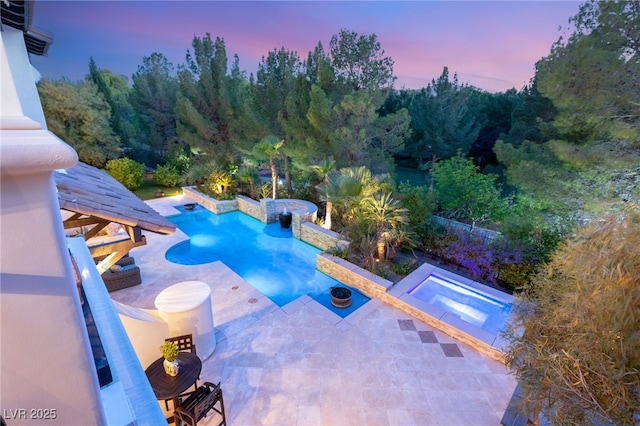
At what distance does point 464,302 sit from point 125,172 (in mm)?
19775

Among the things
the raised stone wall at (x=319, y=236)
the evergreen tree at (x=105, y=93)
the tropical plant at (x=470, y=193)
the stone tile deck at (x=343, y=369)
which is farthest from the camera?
the evergreen tree at (x=105, y=93)

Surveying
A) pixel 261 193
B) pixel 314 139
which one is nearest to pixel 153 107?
pixel 261 193

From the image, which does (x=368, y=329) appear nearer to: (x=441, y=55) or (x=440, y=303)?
(x=440, y=303)

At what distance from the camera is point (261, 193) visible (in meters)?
15.5

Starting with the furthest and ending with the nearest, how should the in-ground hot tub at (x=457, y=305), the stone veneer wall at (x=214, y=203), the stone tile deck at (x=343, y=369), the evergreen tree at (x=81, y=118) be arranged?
1. the evergreen tree at (x=81, y=118)
2. the stone veneer wall at (x=214, y=203)
3. the in-ground hot tub at (x=457, y=305)
4. the stone tile deck at (x=343, y=369)

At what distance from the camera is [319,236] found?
440 inches

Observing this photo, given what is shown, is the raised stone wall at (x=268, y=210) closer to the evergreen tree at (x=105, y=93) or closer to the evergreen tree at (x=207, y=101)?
the evergreen tree at (x=207, y=101)

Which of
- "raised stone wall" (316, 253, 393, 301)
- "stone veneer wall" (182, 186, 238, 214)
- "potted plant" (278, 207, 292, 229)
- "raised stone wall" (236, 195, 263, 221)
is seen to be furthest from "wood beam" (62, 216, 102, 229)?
"stone veneer wall" (182, 186, 238, 214)

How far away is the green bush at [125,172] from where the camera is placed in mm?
17297

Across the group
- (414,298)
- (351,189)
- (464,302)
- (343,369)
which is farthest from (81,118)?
(464,302)

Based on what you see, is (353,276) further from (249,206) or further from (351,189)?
(249,206)

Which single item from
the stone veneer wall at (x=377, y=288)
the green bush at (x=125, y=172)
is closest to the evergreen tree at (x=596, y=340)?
the stone veneer wall at (x=377, y=288)

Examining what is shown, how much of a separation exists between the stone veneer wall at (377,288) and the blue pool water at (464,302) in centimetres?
63

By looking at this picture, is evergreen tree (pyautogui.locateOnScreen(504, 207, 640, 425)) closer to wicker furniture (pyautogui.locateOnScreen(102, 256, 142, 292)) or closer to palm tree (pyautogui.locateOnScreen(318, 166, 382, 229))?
palm tree (pyautogui.locateOnScreen(318, 166, 382, 229))
